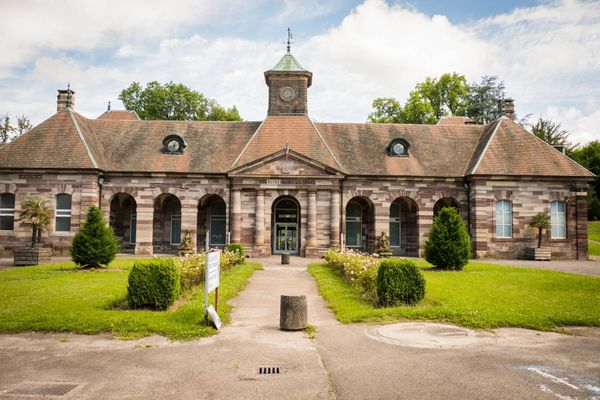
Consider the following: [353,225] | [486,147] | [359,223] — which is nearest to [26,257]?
[353,225]

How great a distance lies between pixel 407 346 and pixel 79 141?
1056 inches

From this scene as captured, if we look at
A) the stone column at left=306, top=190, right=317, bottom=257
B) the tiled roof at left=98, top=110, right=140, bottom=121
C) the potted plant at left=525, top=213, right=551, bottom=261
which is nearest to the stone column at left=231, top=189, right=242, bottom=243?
the stone column at left=306, top=190, right=317, bottom=257

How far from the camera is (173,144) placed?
30234mm

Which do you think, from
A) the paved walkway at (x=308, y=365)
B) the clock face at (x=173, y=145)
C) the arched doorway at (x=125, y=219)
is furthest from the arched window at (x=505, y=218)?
the arched doorway at (x=125, y=219)

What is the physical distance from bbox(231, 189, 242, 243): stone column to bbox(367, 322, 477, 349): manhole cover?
745 inches

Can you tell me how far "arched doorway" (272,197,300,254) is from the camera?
30.2m

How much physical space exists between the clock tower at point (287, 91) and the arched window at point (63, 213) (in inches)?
579

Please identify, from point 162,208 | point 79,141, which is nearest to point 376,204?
point 162,208

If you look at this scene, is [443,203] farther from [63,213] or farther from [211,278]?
[211,278]

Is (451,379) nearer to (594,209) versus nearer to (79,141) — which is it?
(79,141)

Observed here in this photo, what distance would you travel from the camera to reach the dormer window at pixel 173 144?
30.0 meters

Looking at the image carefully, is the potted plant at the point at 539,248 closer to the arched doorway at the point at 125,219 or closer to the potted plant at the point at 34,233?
the arched doorway at the point at 125,219

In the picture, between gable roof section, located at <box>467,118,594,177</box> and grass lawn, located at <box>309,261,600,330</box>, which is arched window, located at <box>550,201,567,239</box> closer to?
gable roof section, located at <box>467,118,594,177</box>

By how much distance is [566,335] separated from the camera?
9.21m
